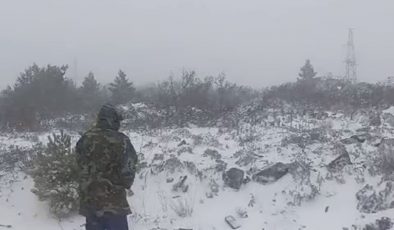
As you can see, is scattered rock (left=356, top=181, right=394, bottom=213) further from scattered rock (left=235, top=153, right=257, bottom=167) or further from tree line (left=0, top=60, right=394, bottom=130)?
tree line (left=0, top=60, right=394, bottom=130)

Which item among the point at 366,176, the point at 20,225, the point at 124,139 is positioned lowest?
the point at 20,225

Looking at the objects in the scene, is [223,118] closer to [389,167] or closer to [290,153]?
[290,153]

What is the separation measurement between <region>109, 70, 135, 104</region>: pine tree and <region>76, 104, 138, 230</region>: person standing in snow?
16525mm

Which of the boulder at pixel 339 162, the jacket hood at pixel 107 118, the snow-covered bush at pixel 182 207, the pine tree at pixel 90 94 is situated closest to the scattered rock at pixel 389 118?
the boulder at pixel 339 162

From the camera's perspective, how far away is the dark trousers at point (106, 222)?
16.4 feet

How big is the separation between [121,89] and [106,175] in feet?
62.0

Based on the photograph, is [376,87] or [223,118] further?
[376,87]

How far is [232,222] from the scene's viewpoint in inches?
332

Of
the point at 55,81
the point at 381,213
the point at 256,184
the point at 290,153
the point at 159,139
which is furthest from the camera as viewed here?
the point at 55,81

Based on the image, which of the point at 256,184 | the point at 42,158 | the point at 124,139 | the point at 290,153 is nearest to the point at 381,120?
the point at 290,153

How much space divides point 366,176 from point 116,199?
18.2 feet

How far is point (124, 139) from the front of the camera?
5.12 meters

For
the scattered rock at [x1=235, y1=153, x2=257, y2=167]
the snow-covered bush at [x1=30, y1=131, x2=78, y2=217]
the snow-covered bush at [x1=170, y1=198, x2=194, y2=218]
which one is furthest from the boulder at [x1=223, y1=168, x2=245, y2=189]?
the snow-covered bush at [x1=30, y1=131, x2=78, y2=217]

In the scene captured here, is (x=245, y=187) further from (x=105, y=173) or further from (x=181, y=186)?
(x=105, y=173)
